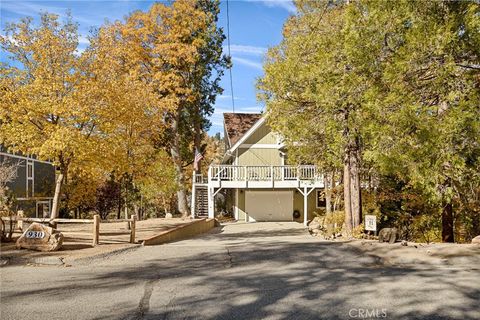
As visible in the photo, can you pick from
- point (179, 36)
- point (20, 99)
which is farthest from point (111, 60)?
point (179, 36)

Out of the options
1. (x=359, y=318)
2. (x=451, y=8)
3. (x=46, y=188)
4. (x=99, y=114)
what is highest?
(x=451, y=8)

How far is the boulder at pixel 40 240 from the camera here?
443 inches

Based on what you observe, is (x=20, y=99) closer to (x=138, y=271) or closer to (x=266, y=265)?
(x=138, y=271)

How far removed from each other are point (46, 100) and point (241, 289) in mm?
8613

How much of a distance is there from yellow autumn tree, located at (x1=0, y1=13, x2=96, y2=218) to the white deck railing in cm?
1498

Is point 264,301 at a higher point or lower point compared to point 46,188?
lower

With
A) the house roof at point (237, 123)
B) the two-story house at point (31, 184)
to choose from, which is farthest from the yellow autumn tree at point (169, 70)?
the two-story house at point (31, 184)

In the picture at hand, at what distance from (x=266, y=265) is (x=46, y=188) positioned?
2505 cm

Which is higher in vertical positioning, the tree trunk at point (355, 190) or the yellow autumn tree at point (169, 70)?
the yellow autumn tree at point (169, 70)

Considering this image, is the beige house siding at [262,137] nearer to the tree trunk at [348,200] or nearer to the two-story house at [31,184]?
the two-story house at [31,184]

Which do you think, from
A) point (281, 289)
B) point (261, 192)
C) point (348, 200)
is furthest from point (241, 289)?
point (261, 192)

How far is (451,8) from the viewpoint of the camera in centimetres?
1052

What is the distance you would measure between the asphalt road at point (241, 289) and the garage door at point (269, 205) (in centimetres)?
2094

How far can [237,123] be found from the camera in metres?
35.6
